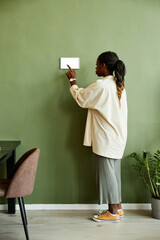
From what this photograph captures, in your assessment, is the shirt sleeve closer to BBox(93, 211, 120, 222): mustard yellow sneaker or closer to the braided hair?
the braided hair

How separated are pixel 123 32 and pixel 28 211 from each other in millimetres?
2218

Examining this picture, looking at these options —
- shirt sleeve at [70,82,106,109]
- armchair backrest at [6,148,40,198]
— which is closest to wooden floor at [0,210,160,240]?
armchair backrest at [6,148,40,198]

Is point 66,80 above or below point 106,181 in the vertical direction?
above

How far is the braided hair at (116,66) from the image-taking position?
8.27 feet

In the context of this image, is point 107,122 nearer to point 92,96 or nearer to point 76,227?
point 92,96

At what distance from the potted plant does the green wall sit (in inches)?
3.6

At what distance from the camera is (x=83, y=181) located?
2912 mm

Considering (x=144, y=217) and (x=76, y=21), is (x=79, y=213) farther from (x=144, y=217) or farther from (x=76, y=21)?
(x=76, y=21)

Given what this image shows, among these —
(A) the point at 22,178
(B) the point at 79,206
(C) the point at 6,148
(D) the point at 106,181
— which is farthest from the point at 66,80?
(B) the point at 79,206

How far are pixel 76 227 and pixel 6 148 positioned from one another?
3.25 ft

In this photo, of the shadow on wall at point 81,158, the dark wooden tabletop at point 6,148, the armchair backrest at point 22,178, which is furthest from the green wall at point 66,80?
the armchair backrest at point 22,178

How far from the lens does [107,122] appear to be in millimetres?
2543

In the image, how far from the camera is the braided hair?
2520 mm

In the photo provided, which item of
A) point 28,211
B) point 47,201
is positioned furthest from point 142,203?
point 28,211
